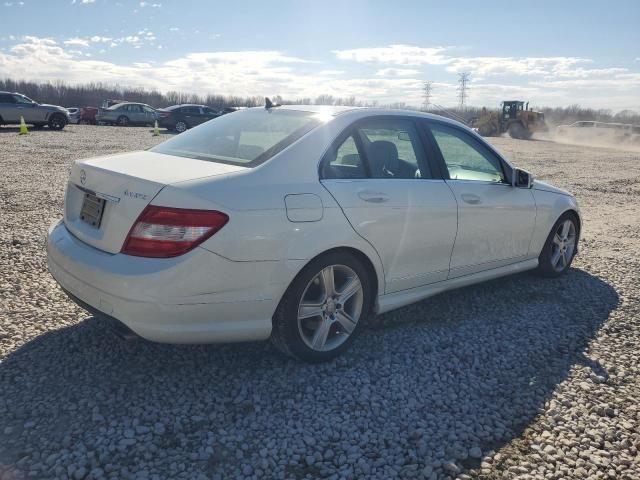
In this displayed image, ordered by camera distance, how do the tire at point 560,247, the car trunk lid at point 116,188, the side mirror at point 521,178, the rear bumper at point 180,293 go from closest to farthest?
the rear bumper at point 180,293
the car trunk lid at point 116,188
the side mirror at point 521,178
the tire at point 560,247

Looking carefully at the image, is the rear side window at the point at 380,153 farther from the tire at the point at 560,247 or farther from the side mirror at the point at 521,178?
the tire at the point at 560,247

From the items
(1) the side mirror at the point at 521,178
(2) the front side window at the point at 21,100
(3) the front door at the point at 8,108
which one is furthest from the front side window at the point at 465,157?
(2) the front side window at the point at 21,100

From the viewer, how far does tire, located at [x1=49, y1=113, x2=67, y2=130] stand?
24.1 metres

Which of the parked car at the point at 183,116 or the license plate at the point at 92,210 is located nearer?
the license plate at the point at 92,210

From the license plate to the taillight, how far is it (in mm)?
413

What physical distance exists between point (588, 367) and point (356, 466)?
76.0 inches

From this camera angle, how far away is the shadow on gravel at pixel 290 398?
256 centimetres

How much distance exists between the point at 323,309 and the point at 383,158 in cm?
116

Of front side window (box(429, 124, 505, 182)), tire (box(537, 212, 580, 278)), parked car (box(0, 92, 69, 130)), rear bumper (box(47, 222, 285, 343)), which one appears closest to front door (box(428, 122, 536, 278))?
front side window (box(429, 124, 505, 182))

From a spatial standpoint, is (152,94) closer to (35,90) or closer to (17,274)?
(35,90)

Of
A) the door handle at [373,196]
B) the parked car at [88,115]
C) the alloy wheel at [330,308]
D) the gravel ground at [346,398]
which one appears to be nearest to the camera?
the gravel ground at [346,398]

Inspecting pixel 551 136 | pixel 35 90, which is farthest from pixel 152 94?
pixel 551 136

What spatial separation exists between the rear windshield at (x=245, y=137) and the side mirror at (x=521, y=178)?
6.40 ft

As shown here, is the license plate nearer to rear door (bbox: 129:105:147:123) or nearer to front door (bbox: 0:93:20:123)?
front door (bbox: 0:93:20:123)
